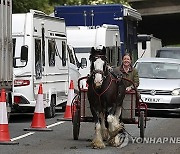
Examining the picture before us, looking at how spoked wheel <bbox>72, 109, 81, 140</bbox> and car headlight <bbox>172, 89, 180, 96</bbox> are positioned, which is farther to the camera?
car headlight <bbox>172, 89, 180, 96</bbox>

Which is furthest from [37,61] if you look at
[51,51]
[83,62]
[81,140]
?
[81,140]

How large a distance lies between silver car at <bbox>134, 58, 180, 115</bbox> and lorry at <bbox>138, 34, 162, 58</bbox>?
41.4ft

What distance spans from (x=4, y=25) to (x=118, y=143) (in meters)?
4.63

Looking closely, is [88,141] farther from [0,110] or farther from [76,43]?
[76,43]

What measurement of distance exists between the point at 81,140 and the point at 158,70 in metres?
7.53

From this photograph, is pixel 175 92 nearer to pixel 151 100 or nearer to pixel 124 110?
pixel 151 100

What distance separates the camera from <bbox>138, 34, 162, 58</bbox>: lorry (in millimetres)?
35688

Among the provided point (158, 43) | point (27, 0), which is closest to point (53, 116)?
point (27, 0)

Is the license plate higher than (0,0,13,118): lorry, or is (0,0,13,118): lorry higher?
(0,0,13,118): lorry

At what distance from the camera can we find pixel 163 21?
6178 centimetres

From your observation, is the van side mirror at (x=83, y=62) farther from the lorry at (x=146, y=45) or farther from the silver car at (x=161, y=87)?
the lorry at (x=146, y=45)

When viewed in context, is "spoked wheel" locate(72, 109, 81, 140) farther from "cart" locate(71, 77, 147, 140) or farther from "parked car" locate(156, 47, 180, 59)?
"parked car" locate(156, 47, 180, 59)

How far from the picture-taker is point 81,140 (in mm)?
14688

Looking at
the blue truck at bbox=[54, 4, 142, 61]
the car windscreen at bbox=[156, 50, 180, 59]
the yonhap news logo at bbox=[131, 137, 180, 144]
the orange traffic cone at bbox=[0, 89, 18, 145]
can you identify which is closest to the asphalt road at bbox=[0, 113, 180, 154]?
the yonhap news logo at bbox=[131, 137, 180, 144]
